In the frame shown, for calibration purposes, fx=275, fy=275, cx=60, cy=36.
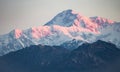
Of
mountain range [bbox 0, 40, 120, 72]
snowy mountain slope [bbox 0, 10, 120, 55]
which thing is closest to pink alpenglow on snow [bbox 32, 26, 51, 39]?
snowy mountain slope [bbox 0, 10, 120, 55]

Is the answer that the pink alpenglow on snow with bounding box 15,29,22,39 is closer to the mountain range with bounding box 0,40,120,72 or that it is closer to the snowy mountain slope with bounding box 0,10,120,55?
the snowy mountain slope with bounding box 0,10,120,55

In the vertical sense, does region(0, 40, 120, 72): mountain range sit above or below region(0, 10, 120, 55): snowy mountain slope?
below

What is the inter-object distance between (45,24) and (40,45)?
462mm

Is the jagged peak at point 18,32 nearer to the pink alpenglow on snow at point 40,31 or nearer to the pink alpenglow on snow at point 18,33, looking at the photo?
the pink alpenglow on snow at point 18,33

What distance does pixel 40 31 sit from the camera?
18.7 feet

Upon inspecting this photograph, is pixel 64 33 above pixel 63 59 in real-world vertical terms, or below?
above

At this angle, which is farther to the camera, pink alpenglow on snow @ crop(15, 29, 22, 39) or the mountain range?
pink alpenglow on snow @ crop(15, 29, 22, 39)

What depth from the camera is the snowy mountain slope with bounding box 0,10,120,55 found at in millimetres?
5641

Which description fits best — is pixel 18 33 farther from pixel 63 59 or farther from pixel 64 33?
pixel 63 59

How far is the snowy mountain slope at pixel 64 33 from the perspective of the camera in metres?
5.64

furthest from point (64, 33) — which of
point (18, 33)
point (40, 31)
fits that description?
point (18, 33)

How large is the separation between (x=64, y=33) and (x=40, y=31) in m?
0.50

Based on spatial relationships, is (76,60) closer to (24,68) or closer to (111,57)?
(111,57)

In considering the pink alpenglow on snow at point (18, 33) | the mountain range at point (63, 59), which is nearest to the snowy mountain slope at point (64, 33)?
the pink alpenglow on snow at point (18, 33)
